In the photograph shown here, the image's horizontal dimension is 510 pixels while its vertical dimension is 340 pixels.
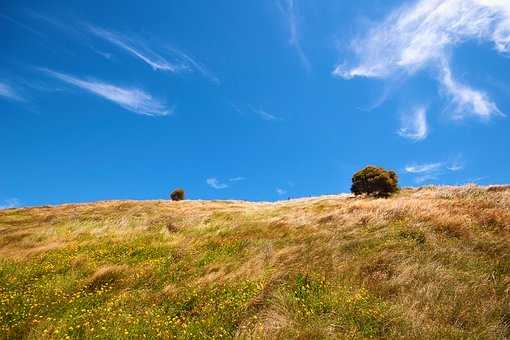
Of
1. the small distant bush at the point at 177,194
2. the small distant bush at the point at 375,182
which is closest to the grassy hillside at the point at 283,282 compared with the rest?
the small distant bush at the point at 375,182

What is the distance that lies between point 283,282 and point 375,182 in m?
31.6

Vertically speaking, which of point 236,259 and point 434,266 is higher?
point 236,259

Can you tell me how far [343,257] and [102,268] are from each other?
20.9 feet

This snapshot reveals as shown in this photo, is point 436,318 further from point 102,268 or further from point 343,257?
point 102,268

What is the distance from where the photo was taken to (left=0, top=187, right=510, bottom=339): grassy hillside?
6480 mm

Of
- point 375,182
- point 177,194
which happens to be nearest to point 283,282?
point 375,182

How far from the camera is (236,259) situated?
10.1 meters

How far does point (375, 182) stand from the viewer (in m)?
37.3

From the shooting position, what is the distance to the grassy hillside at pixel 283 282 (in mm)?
6480

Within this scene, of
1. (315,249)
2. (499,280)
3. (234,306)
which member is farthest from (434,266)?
(234,306)

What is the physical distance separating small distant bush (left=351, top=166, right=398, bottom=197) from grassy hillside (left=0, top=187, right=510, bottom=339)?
24.3 meters

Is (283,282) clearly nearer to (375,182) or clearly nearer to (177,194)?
(375,182)

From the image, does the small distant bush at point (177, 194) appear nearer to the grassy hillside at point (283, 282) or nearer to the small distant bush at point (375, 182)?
the small distant bush at point (375, 182)

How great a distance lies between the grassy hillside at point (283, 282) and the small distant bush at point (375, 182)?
24.3m
